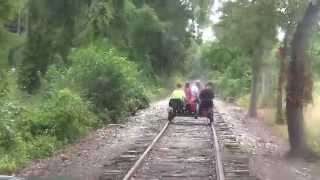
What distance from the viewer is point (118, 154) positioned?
58.5 feet

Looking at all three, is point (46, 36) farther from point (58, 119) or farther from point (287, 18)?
point (58, 119)

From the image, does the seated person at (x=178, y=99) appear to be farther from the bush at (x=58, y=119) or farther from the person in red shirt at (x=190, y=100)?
the bush at (x=58, y=119)

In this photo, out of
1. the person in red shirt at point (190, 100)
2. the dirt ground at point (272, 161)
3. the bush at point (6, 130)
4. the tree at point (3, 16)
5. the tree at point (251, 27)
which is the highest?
the tree at point (251, 27)

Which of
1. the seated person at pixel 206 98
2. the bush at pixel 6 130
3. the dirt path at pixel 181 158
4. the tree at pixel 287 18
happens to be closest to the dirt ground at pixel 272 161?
the dirt path at pixel 181 158

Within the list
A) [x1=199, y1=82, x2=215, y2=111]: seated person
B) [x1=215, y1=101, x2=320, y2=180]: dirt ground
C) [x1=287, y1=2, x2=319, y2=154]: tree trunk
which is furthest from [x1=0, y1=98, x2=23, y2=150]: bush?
[x1=199, y1=82, x2=215, y2=111]: seated person

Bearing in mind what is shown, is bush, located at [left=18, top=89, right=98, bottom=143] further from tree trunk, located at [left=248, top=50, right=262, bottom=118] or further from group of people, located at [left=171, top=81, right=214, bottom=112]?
tree trunk, located at [left=248, top=50, right=262, bottom=118]

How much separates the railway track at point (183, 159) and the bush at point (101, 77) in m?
4.84

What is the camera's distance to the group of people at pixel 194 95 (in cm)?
2884

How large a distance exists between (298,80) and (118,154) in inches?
201

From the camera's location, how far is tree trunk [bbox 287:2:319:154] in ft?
55.7

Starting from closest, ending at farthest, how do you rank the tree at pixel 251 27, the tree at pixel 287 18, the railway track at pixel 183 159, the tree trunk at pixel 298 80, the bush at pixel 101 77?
the railway track at pixel 183 159 → the tree trunk at pixel 298 80 → the tree at pixel 287 18 → the tree at pixel 251 27 → the bush at pixel 101 77

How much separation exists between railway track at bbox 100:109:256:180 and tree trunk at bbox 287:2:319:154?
4.80 feet

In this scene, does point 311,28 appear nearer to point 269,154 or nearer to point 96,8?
point 269,154

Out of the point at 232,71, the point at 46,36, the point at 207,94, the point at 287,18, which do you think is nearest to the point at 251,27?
the point at 287,18
